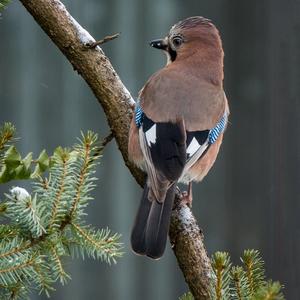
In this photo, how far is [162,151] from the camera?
284cm

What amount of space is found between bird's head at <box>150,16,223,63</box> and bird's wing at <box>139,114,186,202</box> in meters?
0.54

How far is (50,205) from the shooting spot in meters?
2.00

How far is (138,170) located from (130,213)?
2.13 m

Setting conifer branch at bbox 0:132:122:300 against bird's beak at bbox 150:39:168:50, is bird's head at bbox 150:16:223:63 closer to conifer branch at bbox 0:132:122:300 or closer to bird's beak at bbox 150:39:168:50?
bird's beak at bbox 150:39:168:50

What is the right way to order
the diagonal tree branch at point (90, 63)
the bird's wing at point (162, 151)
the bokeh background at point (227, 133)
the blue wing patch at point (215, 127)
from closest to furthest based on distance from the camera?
the diagonal tree branch at point (90, 63)
the bird's wing at point (162, 151)
the blue wing patch at point (215, 127)
the bokeh background at point (227, 133)

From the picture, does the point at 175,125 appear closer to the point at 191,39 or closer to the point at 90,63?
the point at 90,63

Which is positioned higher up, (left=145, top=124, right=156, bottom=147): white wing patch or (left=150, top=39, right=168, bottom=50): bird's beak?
(left=150, top=39, right=168, bottom=50): bird's beak

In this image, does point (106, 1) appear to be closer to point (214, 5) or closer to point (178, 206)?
point (214, 5)

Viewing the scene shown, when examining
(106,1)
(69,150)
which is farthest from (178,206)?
(106,1)

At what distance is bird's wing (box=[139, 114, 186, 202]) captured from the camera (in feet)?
8.95

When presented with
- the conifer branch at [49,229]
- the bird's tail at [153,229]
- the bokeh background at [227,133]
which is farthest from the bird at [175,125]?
the bokeh background at [227,133]

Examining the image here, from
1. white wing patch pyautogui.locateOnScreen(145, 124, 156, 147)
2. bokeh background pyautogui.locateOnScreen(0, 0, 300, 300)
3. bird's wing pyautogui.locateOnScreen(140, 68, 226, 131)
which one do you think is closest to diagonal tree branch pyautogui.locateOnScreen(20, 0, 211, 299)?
white wing patch pyautogui.locateOnScreen(145, 124, 156, 147)

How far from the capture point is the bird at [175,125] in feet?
8.57

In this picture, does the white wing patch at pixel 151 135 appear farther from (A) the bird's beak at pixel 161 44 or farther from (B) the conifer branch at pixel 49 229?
(B) the conifer branch at pixel 49 229
